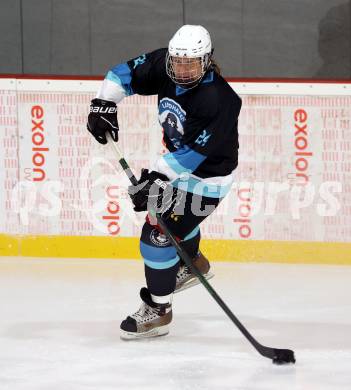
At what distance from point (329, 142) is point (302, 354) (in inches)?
57.0

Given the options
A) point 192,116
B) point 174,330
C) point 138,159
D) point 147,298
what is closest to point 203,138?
point 192,116

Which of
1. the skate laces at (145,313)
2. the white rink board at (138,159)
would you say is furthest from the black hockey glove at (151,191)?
the white rink board at (138,159)

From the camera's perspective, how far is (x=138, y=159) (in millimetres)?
4723

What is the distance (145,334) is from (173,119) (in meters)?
0.68

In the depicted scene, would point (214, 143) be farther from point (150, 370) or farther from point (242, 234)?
point (242, 234)

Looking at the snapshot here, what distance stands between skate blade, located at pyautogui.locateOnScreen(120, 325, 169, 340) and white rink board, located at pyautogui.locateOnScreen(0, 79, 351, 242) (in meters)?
1.17

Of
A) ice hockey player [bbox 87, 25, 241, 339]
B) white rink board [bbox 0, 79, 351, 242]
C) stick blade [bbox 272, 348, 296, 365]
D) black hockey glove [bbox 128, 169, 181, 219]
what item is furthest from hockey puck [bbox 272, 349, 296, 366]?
white rink board [bbox 0, 79, 351, 242]

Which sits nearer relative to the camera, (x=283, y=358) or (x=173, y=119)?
(x=283, y=358)

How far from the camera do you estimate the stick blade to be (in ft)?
10.6

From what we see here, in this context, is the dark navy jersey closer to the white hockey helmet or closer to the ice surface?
the white hockey helmet

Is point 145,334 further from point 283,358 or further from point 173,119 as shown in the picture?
point 173,119

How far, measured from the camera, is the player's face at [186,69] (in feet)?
10.8

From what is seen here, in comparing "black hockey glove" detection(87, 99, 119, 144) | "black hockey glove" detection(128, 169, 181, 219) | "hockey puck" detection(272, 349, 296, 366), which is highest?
"black hockey glove" detection(87, 99, 119, 144)

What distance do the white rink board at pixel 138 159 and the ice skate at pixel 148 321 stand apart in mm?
1158
